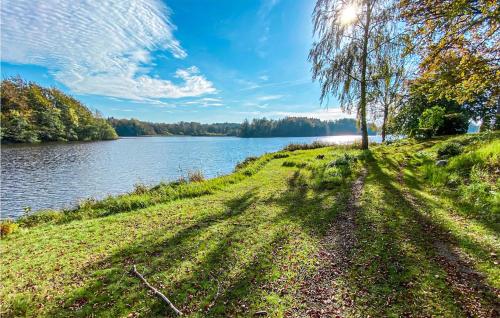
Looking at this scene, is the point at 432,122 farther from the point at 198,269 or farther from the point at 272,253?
the point at 198,269

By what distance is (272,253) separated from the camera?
510 cm

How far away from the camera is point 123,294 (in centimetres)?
399


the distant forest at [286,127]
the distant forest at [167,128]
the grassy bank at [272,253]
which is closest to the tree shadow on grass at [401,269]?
the grassy bank at [272,253]

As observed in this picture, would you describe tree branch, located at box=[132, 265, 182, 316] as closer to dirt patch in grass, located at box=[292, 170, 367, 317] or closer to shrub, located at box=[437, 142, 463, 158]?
dirt patch in grass, located at box=[292, 170, 367, 317]

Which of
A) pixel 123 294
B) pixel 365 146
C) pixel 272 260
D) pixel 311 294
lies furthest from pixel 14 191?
pixel 365 146

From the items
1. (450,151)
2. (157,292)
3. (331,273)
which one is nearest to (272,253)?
(331,273)

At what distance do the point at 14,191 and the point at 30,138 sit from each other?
53.7 meters

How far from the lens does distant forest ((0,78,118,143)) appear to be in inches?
2104

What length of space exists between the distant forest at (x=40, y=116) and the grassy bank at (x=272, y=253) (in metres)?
62.6

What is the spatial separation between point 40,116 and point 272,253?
3158 inches

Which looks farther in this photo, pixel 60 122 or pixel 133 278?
pixel 60 122

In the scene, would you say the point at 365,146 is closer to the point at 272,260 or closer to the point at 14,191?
the point at 272,260

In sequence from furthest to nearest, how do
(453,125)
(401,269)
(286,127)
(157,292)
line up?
(286,127)
(453,125)
(401,269)
(157,292)

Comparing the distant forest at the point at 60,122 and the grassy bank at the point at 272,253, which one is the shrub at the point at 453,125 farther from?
the grassy bank at the point at 272,253
